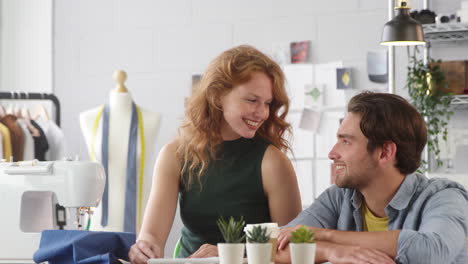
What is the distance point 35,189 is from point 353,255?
45.7 inches

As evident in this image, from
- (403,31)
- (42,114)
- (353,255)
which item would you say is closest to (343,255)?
(353,255)

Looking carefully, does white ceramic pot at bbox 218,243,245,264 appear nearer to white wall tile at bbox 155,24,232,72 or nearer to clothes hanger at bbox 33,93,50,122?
clothes hanger at bbox 33,93,50,122

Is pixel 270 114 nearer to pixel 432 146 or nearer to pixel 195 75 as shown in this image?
pixel 432 146

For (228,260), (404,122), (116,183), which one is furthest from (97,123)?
(228,260)

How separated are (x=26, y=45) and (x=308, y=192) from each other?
224cm

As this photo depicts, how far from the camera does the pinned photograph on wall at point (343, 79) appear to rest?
4801 millimetres

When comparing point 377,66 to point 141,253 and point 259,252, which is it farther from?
point 259,252

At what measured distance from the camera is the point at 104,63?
212 inches

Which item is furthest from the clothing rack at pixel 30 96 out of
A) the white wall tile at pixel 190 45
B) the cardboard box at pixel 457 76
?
the cardboard box at pixel 457 76

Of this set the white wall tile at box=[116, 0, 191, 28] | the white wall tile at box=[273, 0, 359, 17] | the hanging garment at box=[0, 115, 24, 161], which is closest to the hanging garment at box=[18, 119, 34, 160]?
the hanging garment at box=[0, 115, 24, 161]

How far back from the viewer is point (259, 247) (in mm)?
1646

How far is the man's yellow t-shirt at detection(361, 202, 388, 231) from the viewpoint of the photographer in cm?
222

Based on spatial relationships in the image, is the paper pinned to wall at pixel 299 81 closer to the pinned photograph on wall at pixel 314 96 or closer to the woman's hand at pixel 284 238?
the pinned photograph on wall at pixel 314 96

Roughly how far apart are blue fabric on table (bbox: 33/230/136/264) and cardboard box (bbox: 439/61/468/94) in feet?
9.39
